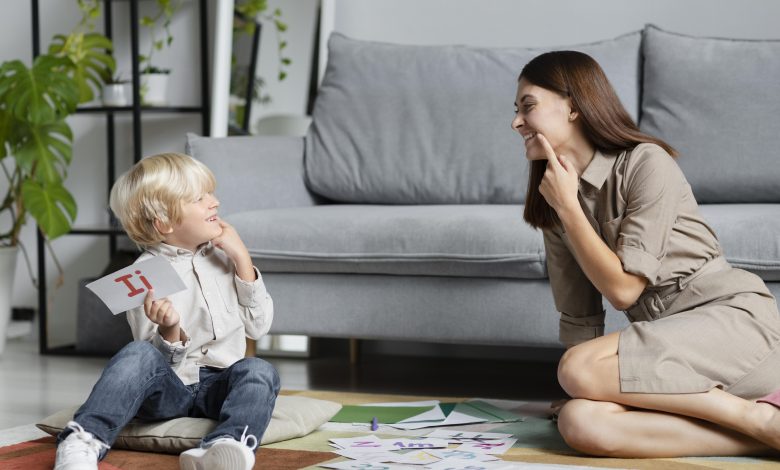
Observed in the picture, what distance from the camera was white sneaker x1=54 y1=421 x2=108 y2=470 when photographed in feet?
5.31

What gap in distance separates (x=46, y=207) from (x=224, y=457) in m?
1.95

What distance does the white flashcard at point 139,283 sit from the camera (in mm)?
1748

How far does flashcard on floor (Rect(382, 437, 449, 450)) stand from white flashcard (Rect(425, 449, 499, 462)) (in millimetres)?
27

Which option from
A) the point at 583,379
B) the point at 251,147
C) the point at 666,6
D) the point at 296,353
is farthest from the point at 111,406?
the point at 666,6

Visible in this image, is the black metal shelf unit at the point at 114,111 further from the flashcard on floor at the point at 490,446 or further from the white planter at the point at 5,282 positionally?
the flashcard on floor at the point at 490,446

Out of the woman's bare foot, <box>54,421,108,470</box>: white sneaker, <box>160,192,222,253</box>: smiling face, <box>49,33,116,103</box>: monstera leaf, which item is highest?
<box>49,33,116,103</box>: monstera leaf

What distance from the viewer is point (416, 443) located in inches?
72.6

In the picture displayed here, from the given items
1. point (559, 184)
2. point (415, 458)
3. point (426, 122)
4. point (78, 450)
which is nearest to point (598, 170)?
point (559, 184)

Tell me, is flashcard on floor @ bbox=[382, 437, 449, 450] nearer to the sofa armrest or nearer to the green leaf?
the sofa armrest

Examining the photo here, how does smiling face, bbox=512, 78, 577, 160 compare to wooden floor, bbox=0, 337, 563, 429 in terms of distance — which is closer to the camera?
smiling face, bbox=512, 78, 577, 160

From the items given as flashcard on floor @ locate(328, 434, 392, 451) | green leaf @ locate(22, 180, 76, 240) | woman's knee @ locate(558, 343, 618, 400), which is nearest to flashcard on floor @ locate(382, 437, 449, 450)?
flashcard on floor @ locate(328, 434, 392, 451)

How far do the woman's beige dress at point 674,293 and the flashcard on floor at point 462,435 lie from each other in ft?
1.03

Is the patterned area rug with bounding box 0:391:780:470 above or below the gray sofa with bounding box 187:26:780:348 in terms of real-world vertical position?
below

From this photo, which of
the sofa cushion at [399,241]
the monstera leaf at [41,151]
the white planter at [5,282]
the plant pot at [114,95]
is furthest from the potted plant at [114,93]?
the sofa cushion at [399,241]
